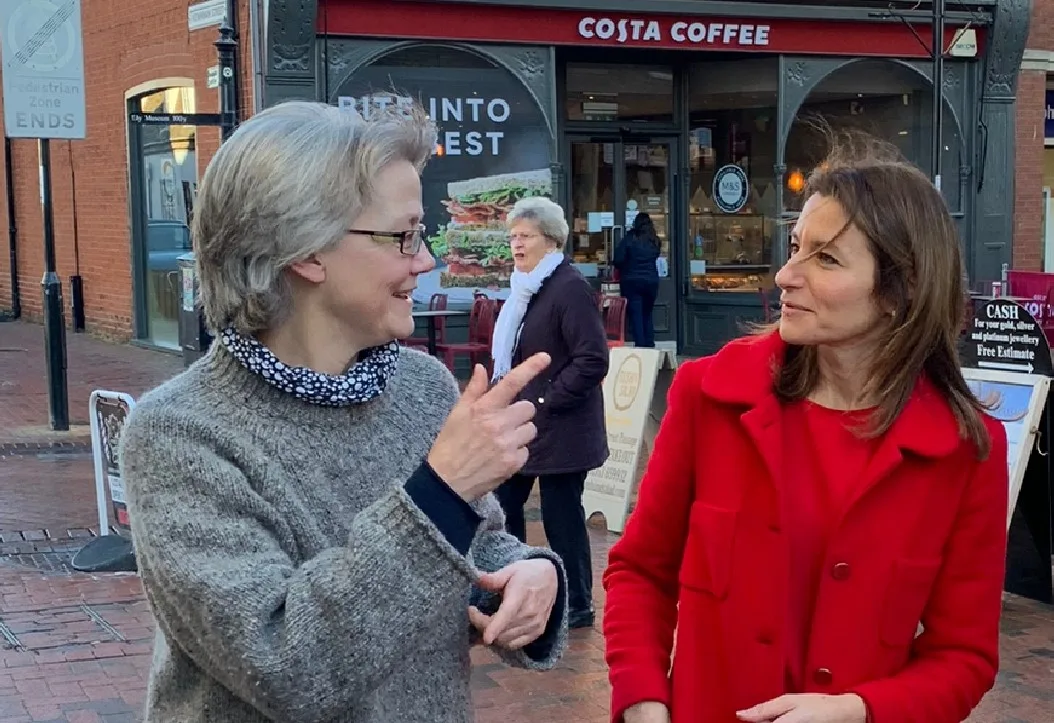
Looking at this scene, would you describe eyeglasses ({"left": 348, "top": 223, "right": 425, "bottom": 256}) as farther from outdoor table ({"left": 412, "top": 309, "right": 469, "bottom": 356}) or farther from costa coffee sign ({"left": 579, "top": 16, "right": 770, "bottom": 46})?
costa coffee sign ({"left": 579, "top": 16, "right": 770, "bottom": 46})

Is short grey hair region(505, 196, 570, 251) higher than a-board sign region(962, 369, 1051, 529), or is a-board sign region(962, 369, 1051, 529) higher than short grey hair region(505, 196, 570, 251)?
short grey hair region(505, 196, 570, 251)

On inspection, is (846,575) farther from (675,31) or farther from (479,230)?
(675,31)

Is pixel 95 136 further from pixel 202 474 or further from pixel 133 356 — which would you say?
pixel 202 474

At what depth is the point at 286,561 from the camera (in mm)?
1811

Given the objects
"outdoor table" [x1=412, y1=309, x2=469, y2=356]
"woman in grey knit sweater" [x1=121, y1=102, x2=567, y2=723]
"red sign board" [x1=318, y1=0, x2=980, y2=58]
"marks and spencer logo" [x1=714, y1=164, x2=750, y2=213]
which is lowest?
"outdoor table" [x1=412, y1=309, x2=469, y2=356]

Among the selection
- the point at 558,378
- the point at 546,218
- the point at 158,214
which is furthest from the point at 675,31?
the point at 558,378

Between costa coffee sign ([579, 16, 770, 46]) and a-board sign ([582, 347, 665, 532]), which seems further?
costa coffee sign ([579, 16, 770, 46])

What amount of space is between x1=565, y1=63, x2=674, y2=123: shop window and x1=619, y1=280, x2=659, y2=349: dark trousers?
2.12 m

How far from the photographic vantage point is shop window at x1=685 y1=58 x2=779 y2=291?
1599cm

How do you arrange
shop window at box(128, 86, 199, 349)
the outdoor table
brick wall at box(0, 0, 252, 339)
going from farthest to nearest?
shop window at box(128, 86, 199, 349) < brick wall at box(0, 0, 252, 339) < the outdoor table

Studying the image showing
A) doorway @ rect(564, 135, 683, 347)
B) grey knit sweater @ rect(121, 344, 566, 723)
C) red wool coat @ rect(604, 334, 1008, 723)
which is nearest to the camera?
grey knit sweater @ rect(121, 344, 566, 723)

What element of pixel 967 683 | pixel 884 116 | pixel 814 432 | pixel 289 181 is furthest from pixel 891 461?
pixel 884 116

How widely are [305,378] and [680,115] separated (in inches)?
580

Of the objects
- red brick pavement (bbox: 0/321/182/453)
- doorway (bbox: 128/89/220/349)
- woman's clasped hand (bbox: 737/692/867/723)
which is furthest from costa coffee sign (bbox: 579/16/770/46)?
woman's clasped hand (bbox: 737/692/867/723)
